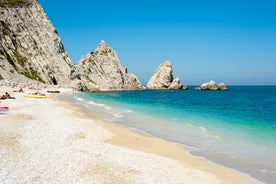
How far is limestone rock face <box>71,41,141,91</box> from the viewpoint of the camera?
12826 centimetres

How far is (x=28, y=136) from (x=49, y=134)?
1.44 meters

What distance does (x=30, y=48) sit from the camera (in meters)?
91.5

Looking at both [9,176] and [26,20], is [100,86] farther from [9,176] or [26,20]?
[9,176]

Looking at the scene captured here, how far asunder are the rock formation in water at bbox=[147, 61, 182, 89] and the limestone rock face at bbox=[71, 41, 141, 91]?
906 inches

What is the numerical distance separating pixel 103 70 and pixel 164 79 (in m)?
42.3

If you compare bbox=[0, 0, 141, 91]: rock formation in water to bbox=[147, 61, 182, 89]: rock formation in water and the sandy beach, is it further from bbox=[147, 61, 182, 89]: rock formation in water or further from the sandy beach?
the sandy beach

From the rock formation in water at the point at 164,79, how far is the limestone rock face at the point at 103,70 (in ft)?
75.5

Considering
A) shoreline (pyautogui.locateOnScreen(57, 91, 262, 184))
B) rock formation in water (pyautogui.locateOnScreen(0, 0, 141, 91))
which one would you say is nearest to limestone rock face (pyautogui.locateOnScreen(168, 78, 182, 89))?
rock formation in water (pyautogui.locateOnScreen(0, 0, 141, 91))

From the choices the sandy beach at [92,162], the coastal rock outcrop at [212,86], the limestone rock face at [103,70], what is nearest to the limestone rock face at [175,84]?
the coastal rock outcrop at [212,86]

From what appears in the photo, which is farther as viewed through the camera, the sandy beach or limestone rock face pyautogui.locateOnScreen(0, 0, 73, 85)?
limestone rock face pyautogui.locateOnScreen(0, 0, 73, 85)

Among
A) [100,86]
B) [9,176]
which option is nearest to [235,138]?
[9,176]

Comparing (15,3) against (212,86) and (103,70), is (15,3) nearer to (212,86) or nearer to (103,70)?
(103,70)

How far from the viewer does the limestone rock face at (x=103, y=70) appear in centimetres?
12826

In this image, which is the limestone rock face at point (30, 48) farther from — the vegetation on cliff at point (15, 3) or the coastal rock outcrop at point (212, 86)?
the coastal rock outcrop at point (212, 86)
